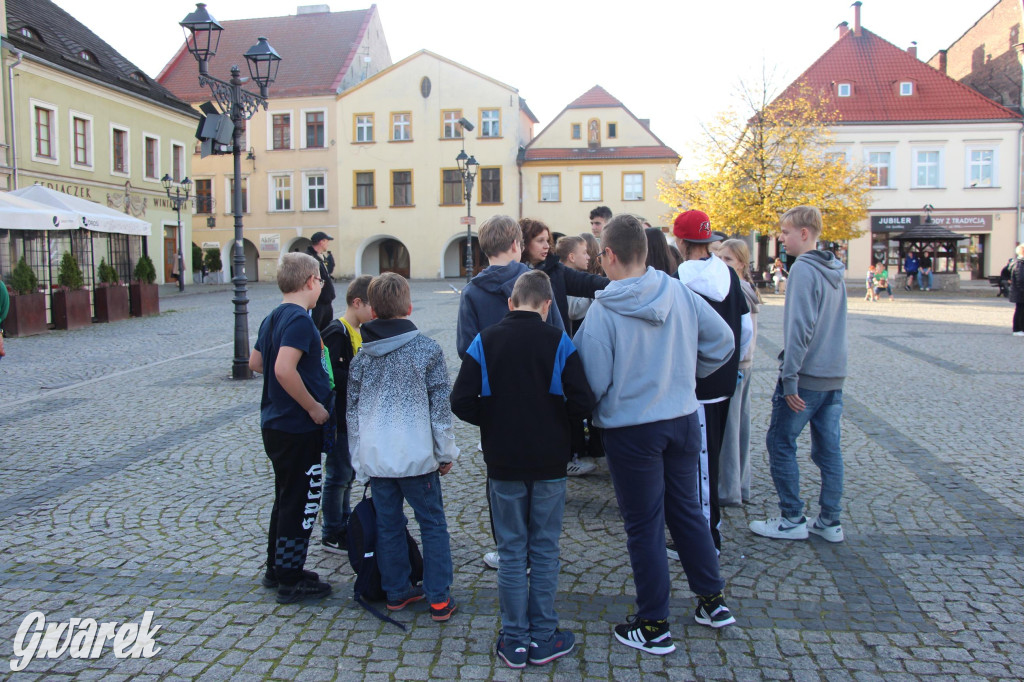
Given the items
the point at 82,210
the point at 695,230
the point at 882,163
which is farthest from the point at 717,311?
the point at 882,163

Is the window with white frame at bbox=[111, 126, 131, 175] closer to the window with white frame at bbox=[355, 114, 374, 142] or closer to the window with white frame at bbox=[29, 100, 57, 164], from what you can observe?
the window with white frame at bbox=[29, 100, 57, 164]

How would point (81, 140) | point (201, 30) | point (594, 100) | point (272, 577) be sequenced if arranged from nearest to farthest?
point (272, 577) < point (201, 30) < point (81, 140) < point (594, 100)

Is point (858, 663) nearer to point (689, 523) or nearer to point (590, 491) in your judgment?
point (689, 523)

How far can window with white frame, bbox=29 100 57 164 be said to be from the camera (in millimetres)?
26266

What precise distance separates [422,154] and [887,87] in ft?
82.2

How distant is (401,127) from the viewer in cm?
4475

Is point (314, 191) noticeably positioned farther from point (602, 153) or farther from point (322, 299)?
point (322, 299)

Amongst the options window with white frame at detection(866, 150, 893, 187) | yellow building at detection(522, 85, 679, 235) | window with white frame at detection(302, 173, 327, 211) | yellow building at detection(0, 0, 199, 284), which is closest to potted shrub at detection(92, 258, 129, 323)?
yellow building at detection(0, 0, 199, 284)

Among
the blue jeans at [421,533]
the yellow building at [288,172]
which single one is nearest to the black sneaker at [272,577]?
the blue jeans at [421,533]

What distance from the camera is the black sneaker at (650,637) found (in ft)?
10.9

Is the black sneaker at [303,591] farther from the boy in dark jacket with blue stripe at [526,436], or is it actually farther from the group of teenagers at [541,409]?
the boy in dark jacket with blue stripe at [526,436]

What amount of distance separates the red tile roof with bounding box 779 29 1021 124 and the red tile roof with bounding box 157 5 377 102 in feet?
82.8

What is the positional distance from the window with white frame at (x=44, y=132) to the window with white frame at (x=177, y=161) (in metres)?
7.86

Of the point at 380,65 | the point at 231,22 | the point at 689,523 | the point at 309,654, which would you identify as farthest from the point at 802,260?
the point at 231,22
